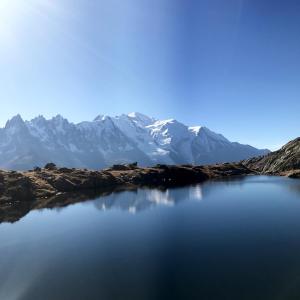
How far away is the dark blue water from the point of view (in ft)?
154

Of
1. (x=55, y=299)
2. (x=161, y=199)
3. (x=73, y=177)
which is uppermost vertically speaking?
(x=73, y=177)

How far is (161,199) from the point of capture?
14312cm

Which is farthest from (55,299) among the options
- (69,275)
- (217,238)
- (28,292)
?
(217,238)

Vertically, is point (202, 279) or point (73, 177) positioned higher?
point (73, 177)

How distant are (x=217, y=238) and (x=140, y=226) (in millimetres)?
23598

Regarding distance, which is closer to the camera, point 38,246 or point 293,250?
point 293,250

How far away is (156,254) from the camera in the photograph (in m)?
63.2

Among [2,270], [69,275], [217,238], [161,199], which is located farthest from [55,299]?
[161,199]

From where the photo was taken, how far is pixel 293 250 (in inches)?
2426

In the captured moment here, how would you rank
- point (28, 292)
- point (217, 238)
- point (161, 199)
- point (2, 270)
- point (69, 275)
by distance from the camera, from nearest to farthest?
point (28, 292) → point (69, 275) → point (2, 270) → point (217, 238) → point (161, 199)

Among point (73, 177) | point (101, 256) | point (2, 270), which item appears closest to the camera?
point (2, 270)

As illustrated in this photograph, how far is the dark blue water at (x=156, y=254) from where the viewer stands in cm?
4697

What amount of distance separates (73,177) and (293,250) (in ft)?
480

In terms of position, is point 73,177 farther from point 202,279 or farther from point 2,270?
point 202,279
